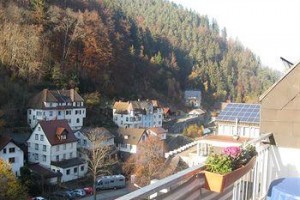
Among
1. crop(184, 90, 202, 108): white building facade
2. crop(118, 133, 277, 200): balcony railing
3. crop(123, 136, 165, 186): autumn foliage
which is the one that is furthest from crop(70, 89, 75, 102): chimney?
crop(118, 133, 277, 200): balcony railing

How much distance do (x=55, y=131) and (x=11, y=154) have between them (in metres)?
3.75

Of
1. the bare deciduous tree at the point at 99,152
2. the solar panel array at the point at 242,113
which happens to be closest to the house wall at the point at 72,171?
the bare deciduous tree at the point at 99,152

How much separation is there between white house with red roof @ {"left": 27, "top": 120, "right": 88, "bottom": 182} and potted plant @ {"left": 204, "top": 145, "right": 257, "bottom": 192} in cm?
2160

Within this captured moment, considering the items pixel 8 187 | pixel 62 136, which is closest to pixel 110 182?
pixel 62 136

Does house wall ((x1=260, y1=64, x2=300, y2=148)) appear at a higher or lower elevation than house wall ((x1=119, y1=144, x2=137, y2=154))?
higher

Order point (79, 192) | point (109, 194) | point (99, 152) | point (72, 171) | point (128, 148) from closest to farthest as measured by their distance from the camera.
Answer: point (79, 192) → point (109, 194) → point (72, 171) → point (99, 152) → point (128, 148)

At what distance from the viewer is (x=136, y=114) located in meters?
37.3

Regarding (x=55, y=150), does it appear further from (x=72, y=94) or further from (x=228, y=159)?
(x=228, y=159)

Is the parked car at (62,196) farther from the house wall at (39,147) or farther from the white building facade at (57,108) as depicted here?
the white building facade at (57,108)

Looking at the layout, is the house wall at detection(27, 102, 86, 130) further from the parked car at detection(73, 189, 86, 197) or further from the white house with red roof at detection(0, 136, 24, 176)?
the parked car at detection(73, 189, 86, 197)

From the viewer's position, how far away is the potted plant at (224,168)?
2.54 m

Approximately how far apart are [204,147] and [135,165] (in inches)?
344

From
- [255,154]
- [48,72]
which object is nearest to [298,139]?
[255,154]

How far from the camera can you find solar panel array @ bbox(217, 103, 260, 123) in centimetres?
1803
